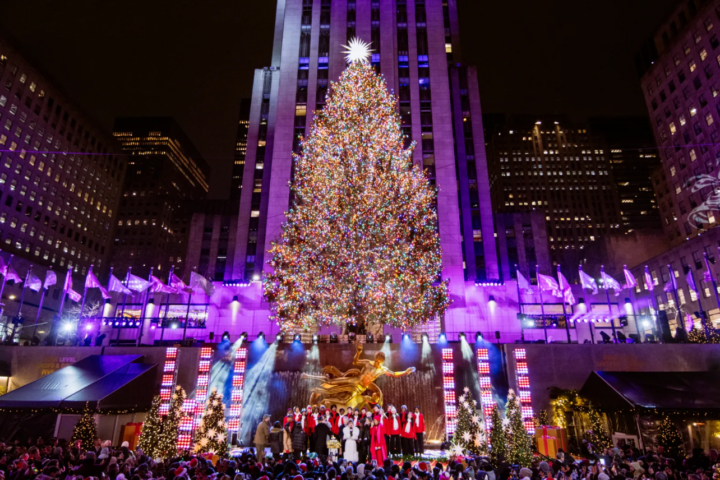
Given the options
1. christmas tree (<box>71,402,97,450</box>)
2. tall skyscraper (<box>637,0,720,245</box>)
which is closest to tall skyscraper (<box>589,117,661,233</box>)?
tall skyscraper (<box>637,0,720,245</box>)

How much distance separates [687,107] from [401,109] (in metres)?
49.5

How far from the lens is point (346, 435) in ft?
54.3

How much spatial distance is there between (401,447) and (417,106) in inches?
1404

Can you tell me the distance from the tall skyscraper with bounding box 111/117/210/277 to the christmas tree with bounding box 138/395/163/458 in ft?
371

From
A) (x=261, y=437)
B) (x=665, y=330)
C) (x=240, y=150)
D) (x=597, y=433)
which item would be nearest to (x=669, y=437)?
(x=597, y=433)

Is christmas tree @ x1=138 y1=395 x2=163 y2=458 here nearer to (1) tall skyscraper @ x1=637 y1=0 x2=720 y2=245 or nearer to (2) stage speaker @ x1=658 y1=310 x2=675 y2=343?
(2) stage speaker @ x1=658 y1=310 x2=675 y2=343

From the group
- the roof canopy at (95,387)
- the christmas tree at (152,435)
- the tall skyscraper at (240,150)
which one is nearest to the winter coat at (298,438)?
the christmas tree at (152,435)

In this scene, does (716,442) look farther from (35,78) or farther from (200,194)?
(200,194)

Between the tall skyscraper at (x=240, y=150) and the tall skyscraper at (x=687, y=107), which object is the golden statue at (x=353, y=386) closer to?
the tall skyscraper at (x=687, y=107)

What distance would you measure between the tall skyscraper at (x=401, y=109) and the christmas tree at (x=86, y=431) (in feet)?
76.5

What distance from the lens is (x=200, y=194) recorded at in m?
176

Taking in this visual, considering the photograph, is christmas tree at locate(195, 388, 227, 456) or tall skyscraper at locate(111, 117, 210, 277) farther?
tall skyscraper at locate(111, 117, 210, 277)

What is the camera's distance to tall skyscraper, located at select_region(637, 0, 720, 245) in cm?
6125

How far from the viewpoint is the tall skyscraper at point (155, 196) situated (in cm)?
12425
